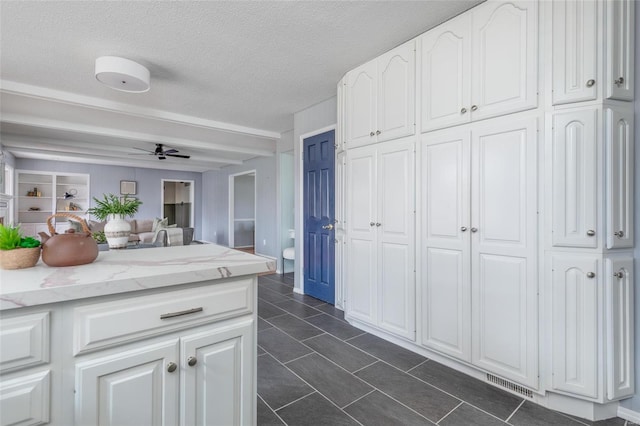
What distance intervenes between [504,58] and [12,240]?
2557 mm

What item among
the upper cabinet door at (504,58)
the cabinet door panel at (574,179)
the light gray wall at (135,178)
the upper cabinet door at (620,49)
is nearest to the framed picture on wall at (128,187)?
the light gray wall at (135,178)

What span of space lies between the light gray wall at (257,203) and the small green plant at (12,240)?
4354mm

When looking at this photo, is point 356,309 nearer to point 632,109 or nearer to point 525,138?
point 525,138

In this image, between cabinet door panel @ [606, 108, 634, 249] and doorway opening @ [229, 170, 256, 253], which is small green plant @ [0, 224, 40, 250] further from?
doorway opening @ [229, 170, 256, 253]

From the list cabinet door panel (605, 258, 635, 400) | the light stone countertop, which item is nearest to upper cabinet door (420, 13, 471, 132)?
cabinet door panel (605, 258, 635, 400)

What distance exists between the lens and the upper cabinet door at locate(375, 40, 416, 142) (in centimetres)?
233

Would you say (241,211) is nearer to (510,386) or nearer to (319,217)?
(319,217)

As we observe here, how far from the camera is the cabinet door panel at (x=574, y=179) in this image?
5.11 ft

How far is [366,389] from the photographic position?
189cm

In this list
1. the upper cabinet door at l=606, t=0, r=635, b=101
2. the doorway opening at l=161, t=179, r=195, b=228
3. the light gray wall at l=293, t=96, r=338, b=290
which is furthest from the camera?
the doorway opening at l=161, t=179, r=195, b=228

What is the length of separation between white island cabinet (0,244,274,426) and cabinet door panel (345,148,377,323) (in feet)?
5.19

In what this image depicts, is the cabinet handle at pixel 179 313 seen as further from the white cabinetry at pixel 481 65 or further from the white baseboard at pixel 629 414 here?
the white baseboard at pixel 629 414

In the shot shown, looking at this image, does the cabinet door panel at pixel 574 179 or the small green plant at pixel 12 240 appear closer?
the small green plant at pixel 12 240

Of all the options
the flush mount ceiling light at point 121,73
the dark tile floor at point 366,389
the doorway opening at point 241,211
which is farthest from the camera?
the doorway opening at point 241,211
